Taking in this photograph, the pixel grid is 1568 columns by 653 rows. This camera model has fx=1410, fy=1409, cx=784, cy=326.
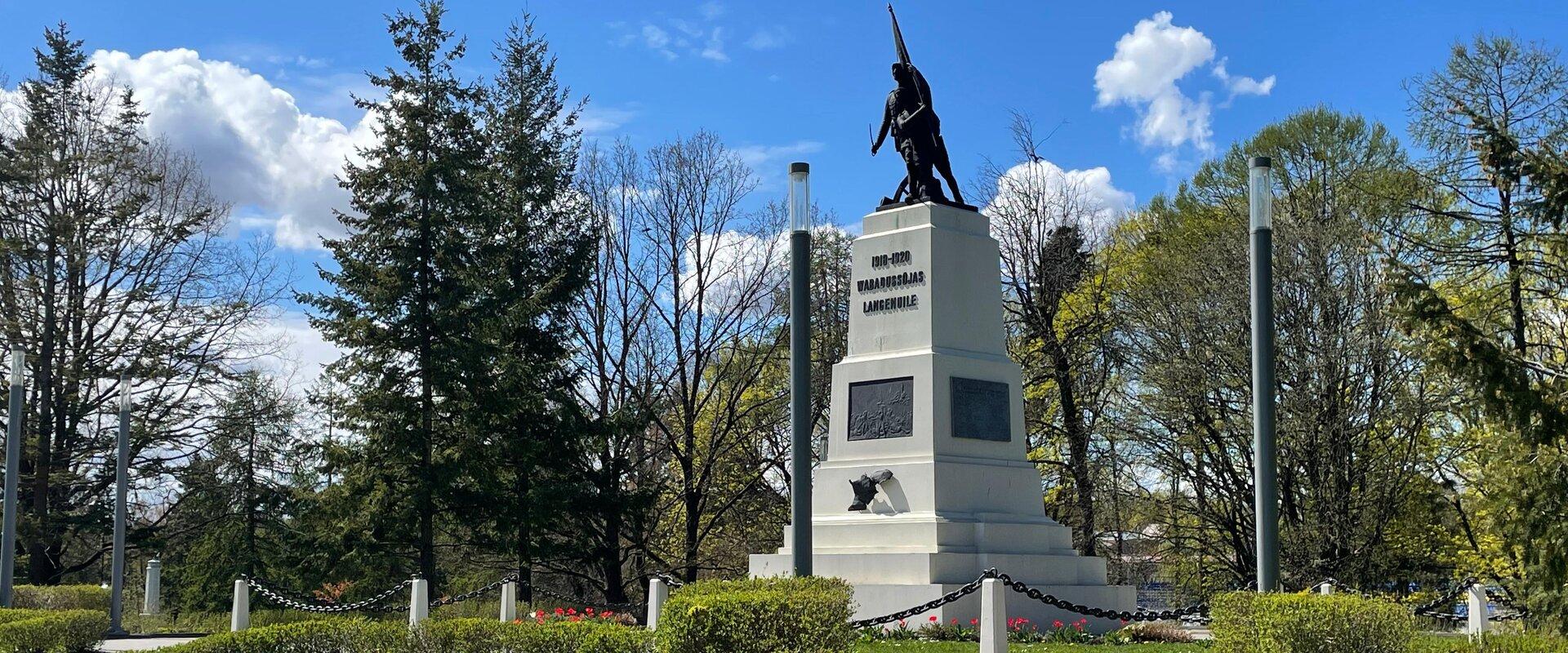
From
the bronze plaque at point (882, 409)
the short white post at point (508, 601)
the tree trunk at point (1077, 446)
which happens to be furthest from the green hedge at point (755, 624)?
the tree trunk at point (1077, 446)

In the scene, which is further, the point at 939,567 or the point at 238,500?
the point at 238,500

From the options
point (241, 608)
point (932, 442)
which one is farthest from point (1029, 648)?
point (241, 608)

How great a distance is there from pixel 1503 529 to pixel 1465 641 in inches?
332

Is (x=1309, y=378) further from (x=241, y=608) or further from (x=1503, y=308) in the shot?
(x=241, y=608)

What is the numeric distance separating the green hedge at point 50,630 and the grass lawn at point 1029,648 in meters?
9.37

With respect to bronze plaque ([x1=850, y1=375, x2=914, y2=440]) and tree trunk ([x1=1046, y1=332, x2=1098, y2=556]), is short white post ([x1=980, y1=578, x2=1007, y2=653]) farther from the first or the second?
tree trunk ([x1=1046, y1=332, x2=1098, y2=556])

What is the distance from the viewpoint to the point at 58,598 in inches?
909

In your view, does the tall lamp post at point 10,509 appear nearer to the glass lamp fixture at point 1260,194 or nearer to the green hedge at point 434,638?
the green hedge at point 434,638

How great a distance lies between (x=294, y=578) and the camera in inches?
1186

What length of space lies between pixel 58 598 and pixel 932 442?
585 inches

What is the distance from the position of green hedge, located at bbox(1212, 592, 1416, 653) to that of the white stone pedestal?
7.19 m

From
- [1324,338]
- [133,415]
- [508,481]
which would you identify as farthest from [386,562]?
[1324,338]

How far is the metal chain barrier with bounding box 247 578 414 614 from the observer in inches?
872

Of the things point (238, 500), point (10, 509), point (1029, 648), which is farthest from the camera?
point (238, 500)
